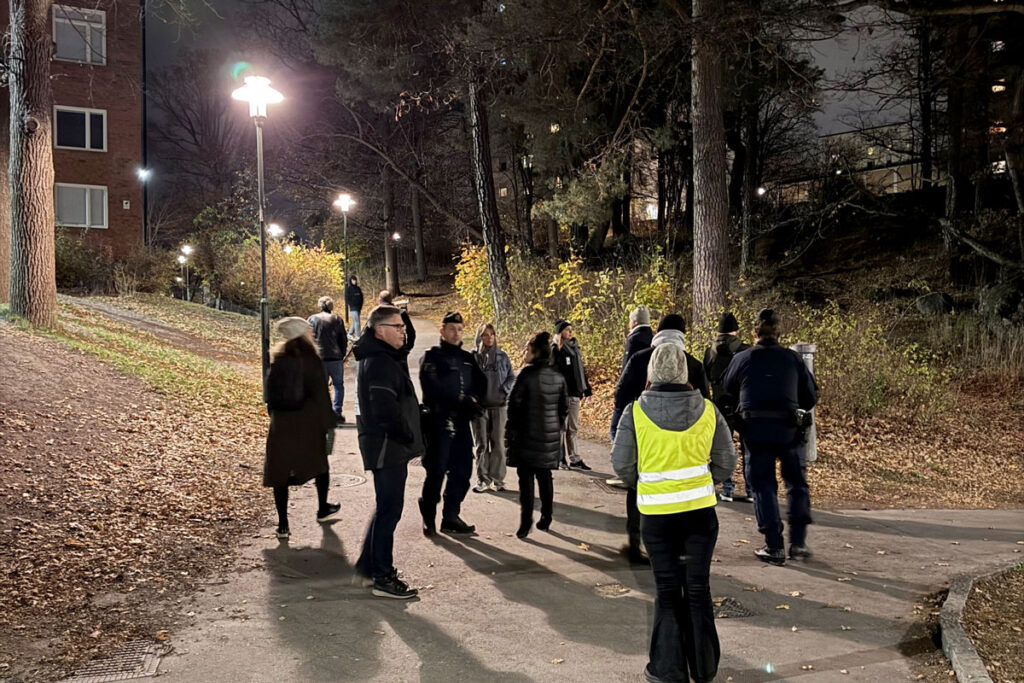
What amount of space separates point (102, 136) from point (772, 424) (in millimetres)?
33068

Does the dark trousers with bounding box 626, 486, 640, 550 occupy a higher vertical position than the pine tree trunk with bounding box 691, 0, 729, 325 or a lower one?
lower

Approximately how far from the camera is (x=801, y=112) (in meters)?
16.5

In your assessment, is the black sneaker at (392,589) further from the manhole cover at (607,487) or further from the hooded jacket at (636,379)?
the manhole cover at (607,487)

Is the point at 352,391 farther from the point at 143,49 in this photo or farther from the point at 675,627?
the point at 143,49

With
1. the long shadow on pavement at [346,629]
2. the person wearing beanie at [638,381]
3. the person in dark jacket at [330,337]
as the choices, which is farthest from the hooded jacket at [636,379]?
the person in dark jacket at [330,337]

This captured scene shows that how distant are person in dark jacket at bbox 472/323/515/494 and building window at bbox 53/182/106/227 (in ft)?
93.7

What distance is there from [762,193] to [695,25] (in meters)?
31.0

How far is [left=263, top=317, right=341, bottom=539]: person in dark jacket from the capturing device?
7473mm

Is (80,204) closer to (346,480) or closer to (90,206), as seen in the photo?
(90,206)

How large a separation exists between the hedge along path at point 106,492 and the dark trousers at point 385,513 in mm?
1406

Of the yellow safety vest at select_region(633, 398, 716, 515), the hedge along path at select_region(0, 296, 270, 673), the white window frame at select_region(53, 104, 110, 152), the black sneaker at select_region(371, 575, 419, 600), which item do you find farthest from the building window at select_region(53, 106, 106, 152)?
the yellow safety vest at select_region(633, 398, 716, 515)

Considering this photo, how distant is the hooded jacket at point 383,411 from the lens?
616cm

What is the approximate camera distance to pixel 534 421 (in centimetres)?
772

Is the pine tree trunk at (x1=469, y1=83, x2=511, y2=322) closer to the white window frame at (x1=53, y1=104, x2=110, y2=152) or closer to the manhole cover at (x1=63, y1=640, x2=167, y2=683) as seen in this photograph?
the manhole cover at (x1=63, y1=640, x2=167, y2=683)
